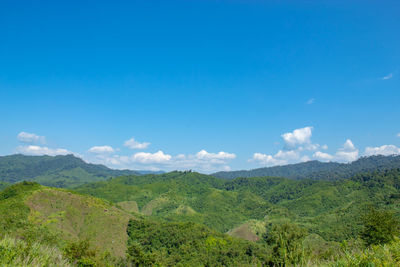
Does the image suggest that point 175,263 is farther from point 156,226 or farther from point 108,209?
point 108,209

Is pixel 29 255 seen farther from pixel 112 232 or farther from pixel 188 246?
pixel 112 232

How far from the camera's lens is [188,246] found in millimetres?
96938

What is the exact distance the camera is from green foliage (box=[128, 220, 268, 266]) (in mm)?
90688

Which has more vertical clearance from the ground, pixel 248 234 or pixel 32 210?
pixel 32 210

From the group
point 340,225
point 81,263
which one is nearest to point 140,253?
point 81,263

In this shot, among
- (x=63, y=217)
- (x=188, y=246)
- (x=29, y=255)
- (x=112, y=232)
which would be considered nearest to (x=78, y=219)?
(x=63, y=217)

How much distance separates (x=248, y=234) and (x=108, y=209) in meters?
90.8

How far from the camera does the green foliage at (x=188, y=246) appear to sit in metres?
90.7

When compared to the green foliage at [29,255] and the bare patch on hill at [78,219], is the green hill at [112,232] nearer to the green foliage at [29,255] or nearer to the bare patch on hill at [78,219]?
the bare patch on hill at [78,219]

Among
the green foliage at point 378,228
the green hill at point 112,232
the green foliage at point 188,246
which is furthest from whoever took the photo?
the green foliage at point 188,246

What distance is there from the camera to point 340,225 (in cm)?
15138

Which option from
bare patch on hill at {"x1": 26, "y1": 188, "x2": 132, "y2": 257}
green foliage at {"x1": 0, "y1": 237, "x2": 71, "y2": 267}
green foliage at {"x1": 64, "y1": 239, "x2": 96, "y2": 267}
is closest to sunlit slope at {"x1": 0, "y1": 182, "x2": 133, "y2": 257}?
bare patch on hill at {"x1": 26, "y1": 188, "x2": 132, "y2": 257}

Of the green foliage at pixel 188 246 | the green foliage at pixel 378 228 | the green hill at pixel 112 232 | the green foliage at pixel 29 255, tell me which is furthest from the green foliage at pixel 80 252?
the green foliage at pixel 378 228

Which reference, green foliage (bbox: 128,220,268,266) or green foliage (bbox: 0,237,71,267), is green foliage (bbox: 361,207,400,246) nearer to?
green foliage (bbox: 128,220,268,266)
